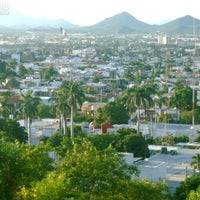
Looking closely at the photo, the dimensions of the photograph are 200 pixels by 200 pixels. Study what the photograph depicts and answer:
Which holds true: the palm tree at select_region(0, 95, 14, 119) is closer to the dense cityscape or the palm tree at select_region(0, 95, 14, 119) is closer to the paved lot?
the dense cityscape

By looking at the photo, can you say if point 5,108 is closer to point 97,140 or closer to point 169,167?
point 97,140

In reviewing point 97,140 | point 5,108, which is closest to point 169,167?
point 97,140

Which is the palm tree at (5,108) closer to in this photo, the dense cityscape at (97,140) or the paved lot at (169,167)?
the dense cityscape at (97,140)

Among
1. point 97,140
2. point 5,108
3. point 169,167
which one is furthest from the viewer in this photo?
point 5,108

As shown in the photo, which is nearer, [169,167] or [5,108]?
[169,167]

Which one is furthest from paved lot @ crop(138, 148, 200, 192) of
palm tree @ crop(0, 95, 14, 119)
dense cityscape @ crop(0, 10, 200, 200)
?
palm tree @ crop(0, 95, 14, 119)

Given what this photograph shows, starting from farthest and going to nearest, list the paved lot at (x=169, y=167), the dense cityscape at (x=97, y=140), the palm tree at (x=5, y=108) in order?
the palm tree at (x=5, y=108)
the paved lot at (x=169, y=167)
the dense cityscape at (x=97, y=140)

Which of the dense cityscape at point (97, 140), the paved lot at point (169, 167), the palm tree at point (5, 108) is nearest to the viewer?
the dense cityscape at point (97, 140)

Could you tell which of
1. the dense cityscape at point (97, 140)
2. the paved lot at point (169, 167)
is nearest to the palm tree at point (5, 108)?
the dense cityscape at point (97, 140)

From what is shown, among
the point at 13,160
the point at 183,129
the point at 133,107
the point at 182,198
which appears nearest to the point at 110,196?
the point at 13,160
